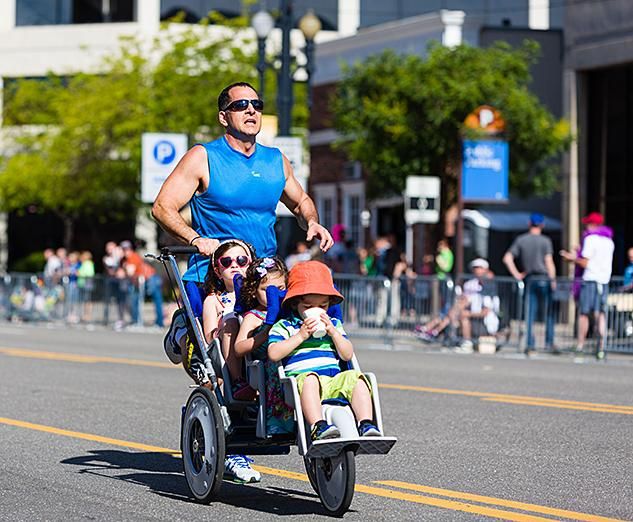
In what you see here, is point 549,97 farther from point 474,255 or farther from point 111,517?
point 111,517

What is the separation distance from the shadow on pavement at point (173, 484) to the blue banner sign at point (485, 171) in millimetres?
17895

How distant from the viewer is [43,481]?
865 cm

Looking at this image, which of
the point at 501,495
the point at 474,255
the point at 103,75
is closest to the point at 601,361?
the point at 501,495

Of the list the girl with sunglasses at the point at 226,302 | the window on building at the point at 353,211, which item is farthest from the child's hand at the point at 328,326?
the window on building at the point at 353,211

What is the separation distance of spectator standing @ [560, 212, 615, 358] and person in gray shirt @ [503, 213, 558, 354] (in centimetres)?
52

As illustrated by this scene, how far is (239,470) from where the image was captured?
839cm

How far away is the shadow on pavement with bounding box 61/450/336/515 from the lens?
783cm

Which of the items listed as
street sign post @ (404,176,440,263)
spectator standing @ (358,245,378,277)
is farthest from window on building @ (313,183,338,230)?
street sign post @ (404,176,440,263)

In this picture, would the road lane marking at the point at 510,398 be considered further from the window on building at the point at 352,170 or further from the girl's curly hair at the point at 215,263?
the window on building at the point at 352,170

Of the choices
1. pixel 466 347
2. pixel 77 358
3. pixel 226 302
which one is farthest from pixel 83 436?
pixel 466 347

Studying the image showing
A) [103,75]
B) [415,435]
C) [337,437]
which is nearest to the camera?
[337,437]

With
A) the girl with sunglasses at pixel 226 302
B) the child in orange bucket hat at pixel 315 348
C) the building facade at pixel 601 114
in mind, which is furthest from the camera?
the building facade at pixel 601 114

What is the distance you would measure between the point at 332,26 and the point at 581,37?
1224 inches

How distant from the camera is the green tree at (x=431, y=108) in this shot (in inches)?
1233
